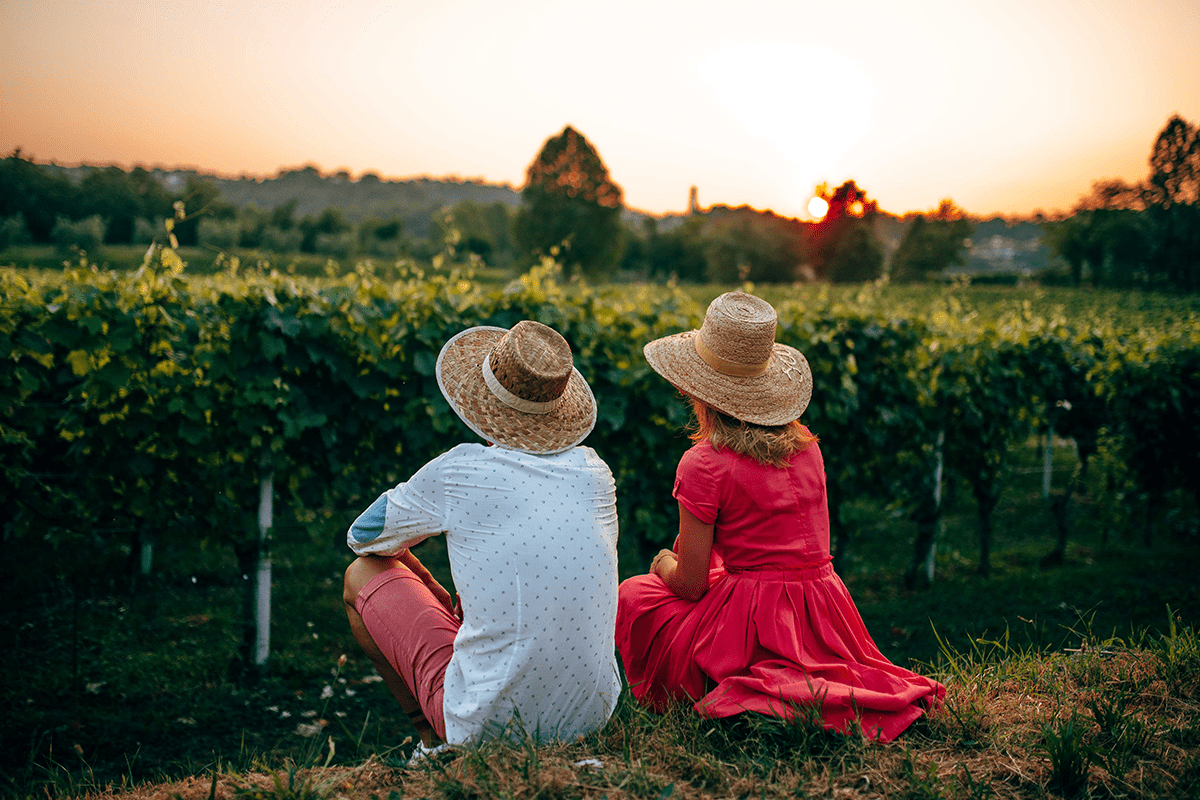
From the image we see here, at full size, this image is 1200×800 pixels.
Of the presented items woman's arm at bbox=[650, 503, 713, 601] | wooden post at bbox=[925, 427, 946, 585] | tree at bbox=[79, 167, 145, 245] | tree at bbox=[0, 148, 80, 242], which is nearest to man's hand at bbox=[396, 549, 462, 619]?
woman's arm at bbox=[650, 503, 713, 601]

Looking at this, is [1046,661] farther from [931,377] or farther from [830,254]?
[830,254]

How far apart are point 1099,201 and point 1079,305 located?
1761 inches

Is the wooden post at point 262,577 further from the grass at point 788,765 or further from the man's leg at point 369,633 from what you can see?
the man's leg at point 369,633

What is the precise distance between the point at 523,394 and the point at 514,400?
36mm

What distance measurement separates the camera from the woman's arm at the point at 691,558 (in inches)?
104

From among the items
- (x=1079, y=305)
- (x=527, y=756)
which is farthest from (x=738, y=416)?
(x=1079, y=305)

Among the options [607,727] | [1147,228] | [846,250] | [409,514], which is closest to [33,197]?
[409,514]

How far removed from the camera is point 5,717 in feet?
11.8

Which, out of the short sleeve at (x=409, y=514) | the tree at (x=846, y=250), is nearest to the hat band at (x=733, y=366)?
the short sleeve at (x=409, y=514)

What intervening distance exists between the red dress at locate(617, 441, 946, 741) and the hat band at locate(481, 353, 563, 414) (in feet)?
1.87

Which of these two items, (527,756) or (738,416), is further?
(738,416)

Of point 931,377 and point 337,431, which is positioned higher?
point 931,377

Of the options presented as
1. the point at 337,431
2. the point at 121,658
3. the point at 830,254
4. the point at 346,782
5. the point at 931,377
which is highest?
the point at 830,254

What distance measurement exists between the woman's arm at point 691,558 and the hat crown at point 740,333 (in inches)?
24.3
